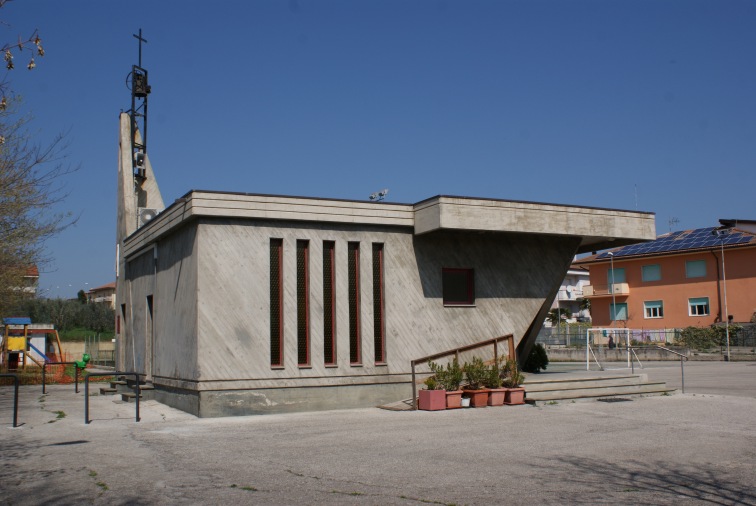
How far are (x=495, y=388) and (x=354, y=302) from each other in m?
3.79

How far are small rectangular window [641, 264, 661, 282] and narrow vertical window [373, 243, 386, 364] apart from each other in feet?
141

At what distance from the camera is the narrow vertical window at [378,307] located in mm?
17188

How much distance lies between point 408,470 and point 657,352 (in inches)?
1427

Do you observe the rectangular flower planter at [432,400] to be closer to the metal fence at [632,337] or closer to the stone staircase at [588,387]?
the stone staircase at [588,387]

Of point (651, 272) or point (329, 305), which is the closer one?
point (329, 305)

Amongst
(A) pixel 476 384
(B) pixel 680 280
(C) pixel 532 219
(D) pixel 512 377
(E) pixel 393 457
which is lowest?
(E) pixel 393 457

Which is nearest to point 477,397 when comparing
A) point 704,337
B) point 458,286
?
point 458,286

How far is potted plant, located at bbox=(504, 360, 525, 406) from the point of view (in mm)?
16203

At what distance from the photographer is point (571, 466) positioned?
912cm

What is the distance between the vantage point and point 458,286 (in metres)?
18.6

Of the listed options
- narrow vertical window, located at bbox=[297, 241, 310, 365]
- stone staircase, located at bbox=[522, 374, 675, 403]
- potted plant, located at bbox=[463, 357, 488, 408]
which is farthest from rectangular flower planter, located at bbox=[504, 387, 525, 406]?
narrow vertical window, located at bbox=[297, 241, 310, 365]

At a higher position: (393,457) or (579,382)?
(579,382)

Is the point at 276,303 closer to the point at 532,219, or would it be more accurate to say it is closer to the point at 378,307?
the point at 378,307

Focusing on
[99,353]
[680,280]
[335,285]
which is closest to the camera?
[335,285]
